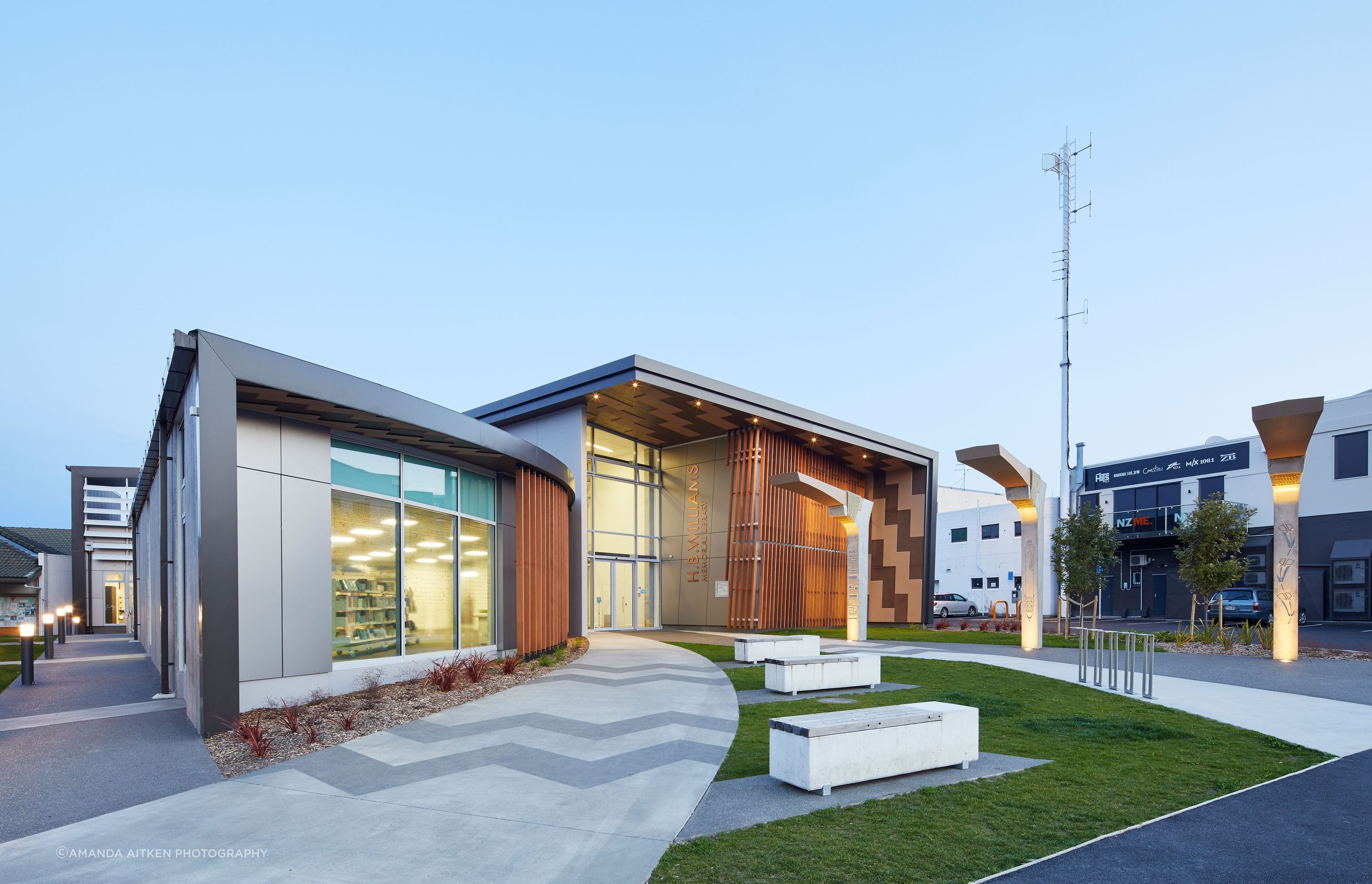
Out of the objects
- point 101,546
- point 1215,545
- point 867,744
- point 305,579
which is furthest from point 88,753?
point 101,546

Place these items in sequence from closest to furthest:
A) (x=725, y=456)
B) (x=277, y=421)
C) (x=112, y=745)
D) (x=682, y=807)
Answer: (x=682, y=807) → (x=112, y=745) → (x=277, y=421) → (x=725, y=456)

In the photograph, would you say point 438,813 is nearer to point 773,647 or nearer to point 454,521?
point 454,521

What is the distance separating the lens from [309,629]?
10.3 meters

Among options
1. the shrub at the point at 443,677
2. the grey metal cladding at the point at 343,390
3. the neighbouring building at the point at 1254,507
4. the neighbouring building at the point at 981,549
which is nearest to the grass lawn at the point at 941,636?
the neighbouring building at the point at 1254,507

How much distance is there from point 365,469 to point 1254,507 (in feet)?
103

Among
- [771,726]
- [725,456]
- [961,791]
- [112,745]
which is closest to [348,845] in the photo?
[771,726]

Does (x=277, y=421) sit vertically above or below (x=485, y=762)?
above

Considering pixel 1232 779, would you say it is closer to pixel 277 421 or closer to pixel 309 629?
pixel 309 629

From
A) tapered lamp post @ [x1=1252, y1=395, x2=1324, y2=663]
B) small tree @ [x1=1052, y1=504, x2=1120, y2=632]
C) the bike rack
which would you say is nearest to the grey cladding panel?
the bike rack

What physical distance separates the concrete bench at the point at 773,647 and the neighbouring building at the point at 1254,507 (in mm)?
16672

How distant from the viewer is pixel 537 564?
15469mm

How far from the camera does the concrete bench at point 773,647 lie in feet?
48.1

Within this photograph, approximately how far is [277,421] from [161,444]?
539 centimetres

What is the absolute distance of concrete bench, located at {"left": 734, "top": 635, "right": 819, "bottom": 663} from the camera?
14648mm
